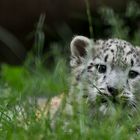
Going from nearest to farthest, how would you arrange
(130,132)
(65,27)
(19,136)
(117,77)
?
(19,136) → (130,132) → (117,77) → (65,27)

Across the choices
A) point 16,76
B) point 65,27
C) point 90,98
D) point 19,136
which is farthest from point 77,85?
point 65,27

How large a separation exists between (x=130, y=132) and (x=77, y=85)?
148 cm

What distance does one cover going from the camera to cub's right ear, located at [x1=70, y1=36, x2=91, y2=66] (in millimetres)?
8001

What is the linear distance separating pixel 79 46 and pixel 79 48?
0.03 m

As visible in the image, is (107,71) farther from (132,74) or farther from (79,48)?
(79,48)

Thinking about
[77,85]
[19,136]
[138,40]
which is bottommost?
[19,136]

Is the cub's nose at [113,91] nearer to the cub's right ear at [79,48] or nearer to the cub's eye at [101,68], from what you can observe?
the cub's eye at [101,68]

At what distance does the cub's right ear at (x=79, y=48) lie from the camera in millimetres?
8001

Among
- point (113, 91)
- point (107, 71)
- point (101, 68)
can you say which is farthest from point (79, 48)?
point (113, 91)

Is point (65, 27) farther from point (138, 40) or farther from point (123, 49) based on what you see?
point (123, 49)

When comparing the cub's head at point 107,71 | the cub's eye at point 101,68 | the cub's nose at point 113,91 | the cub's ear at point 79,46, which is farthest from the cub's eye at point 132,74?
the cub's ear at point 79,46

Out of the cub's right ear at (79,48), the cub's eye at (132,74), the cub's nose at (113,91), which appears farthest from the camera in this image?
the cub's right ear at (79,48)

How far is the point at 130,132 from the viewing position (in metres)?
6.10

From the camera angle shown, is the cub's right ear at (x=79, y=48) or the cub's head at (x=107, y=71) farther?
the cub's right ear at (x=79, y=48)
